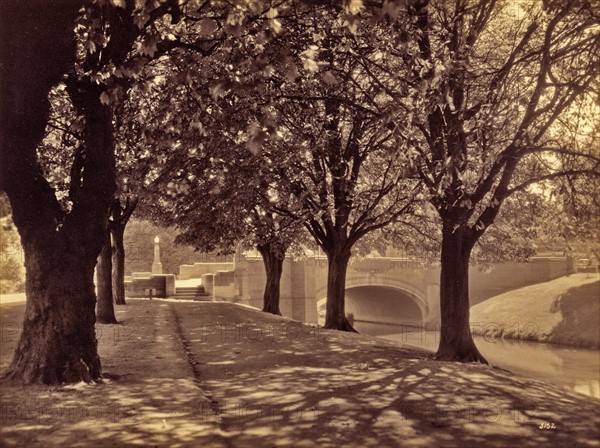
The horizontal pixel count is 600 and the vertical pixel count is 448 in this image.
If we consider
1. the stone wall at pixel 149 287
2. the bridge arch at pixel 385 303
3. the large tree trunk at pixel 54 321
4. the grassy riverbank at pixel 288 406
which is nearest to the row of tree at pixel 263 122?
the large tree trunk at pixel 54 321

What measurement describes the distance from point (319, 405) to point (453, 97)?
7.59 m

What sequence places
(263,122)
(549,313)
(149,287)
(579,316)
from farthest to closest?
(149,287), (549,313), (579,316), (263,122)

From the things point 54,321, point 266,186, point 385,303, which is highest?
point 266,186

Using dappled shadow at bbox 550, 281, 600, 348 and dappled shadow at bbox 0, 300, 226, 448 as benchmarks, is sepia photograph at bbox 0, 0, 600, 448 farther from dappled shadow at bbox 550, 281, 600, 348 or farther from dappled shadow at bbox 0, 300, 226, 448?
dappled shadow at bbox 550, 281, 600, 348

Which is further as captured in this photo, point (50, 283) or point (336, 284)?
point (336, 284)

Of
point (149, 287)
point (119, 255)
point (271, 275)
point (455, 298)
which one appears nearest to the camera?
point (455, 298)

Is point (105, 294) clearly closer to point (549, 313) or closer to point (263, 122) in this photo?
point (263, 122)

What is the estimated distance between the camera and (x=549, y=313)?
33.6m

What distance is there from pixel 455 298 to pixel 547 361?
16.5 m

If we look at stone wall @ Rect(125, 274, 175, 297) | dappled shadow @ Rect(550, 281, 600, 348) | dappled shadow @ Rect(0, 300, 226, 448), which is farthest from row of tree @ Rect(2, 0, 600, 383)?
stone wall @ Rect(125, 274, 175, 297)

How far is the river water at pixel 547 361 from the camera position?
839 inches

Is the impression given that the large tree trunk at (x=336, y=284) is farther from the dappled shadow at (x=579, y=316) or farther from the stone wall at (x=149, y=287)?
the stone wall at (x=149, y=287)

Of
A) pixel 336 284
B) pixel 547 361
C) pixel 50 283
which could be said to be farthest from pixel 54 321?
pixel 547 361

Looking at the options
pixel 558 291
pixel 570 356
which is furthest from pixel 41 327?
pixel 558 291
